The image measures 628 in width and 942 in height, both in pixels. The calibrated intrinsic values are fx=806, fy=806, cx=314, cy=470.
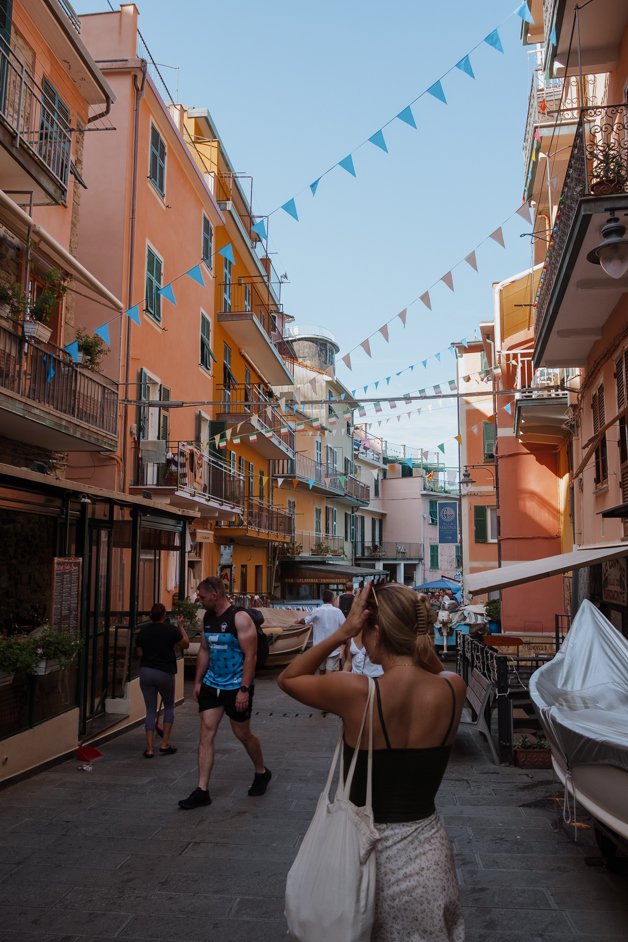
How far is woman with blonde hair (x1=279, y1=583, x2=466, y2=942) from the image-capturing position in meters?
2.58

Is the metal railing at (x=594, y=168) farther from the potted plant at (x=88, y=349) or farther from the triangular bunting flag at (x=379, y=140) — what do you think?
the potted plant at (x=88, y=349)

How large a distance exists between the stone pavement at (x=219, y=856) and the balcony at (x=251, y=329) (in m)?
18.3

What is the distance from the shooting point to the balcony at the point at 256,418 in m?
24.1

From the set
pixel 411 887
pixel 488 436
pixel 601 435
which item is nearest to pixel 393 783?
pixel 411 887

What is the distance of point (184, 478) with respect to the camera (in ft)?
59.7

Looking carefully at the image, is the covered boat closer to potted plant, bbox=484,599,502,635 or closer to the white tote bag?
the white tote bag

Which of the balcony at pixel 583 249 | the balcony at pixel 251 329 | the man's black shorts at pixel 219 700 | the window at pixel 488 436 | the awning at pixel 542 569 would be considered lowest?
the man's black shorts at pixel 219 700

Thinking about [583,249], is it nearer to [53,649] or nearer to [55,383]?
[53,649]

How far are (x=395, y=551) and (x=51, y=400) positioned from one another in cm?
4707

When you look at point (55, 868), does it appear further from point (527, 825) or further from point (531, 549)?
point (531, 549)

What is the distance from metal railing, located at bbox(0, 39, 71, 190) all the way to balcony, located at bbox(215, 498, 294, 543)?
42.8 ft

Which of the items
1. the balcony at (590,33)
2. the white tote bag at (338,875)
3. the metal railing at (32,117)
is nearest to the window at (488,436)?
the balcony at (590,33)

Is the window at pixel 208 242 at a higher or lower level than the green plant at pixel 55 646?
higher

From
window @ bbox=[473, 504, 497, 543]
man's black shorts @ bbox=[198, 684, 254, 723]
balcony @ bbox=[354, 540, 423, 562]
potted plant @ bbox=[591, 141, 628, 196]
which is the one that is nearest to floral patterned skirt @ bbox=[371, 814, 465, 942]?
man's black shorts @ bbox=[198, 684, 254, 723]
